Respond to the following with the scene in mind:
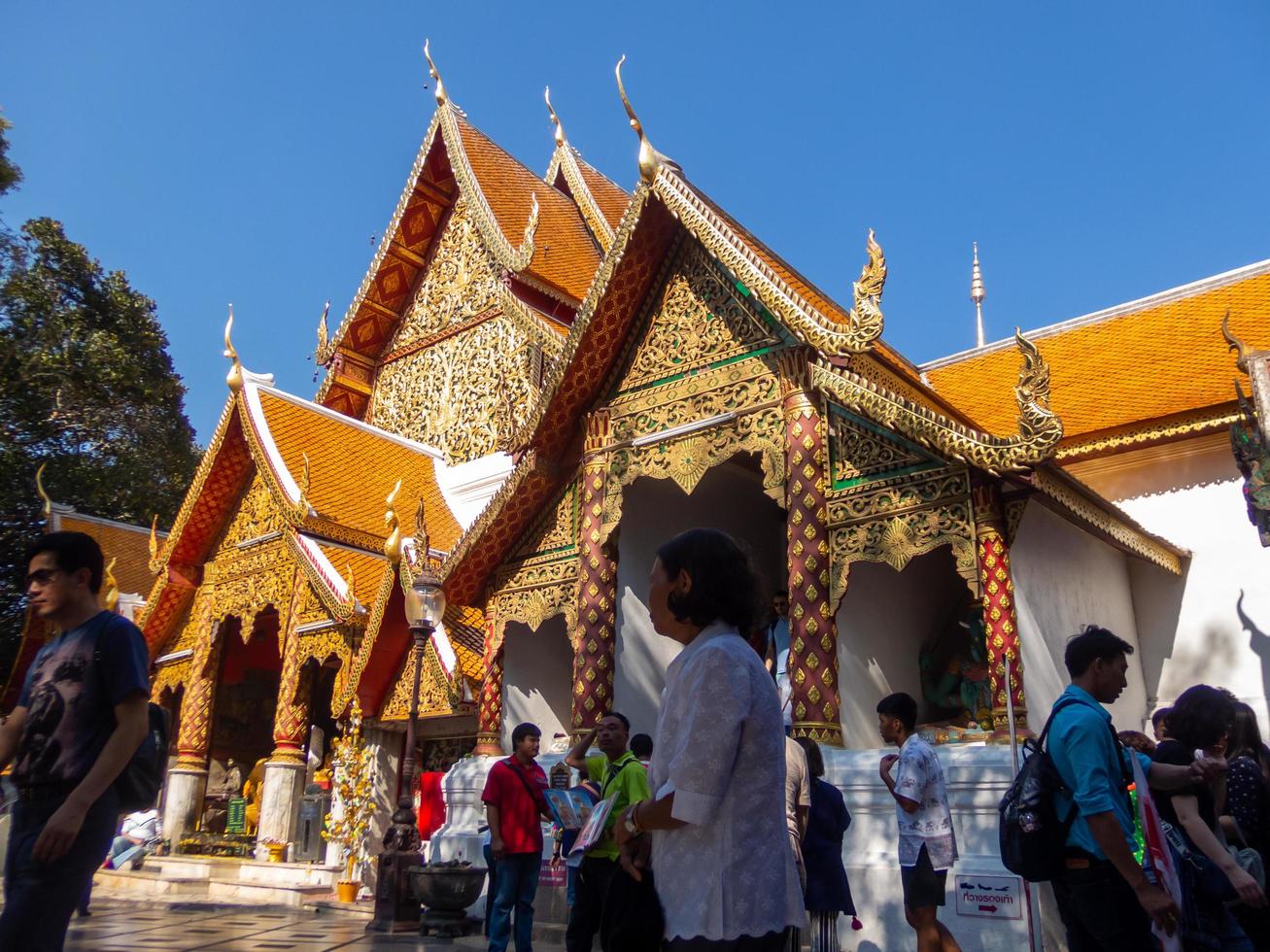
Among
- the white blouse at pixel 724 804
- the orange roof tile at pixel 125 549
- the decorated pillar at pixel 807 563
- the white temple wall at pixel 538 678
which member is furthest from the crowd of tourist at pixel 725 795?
the orange roof tile at pixel 125 549

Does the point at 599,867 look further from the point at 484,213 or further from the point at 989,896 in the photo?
the point at 484,213

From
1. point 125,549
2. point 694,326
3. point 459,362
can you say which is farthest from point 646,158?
point 125,549

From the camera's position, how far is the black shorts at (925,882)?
12.6 ft

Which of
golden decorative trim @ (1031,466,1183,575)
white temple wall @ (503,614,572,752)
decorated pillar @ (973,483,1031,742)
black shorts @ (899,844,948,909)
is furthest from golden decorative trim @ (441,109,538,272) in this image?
black shorts @ (899,844,948,909)

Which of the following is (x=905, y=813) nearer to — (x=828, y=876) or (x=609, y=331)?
(x=828, y=876)

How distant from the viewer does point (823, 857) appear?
13.1ft

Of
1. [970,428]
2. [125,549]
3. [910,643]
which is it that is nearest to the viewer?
[970,428]

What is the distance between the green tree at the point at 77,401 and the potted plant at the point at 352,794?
825 centimetres

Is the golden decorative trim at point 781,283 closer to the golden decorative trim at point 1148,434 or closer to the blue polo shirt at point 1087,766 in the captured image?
the golden decorative trim at point 1148,434

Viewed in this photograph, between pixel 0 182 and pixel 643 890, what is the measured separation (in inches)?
543

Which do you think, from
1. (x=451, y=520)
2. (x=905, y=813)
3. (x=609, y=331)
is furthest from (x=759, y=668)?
(x=451, y=520)

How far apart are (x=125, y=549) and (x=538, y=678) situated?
404 inches

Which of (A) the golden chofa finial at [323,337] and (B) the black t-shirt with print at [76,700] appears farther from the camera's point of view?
(A) the golden chofa finial at [323,337]

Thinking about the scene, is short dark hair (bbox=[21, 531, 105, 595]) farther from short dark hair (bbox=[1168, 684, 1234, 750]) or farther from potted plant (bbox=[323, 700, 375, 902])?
potted plant (bbox=[323, 700, 375, 902])
